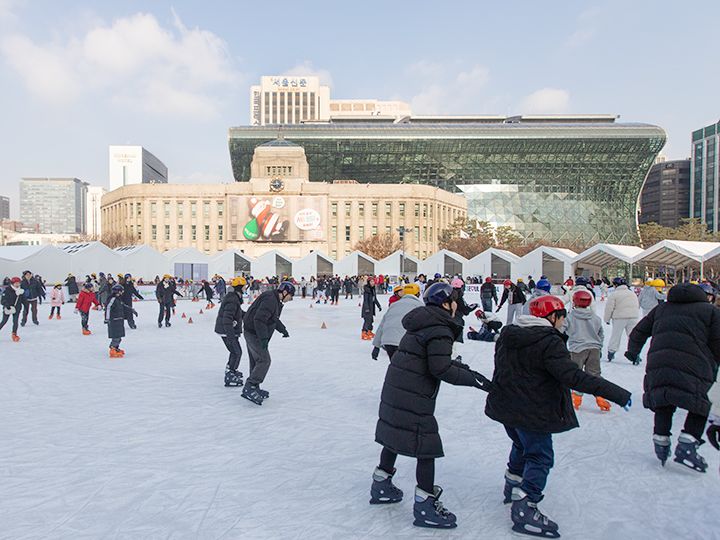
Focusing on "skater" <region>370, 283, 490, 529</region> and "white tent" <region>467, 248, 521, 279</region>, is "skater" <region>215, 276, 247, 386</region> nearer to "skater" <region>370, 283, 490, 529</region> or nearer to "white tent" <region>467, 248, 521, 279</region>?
"skater" <region>370, 283, 490, 529</region>

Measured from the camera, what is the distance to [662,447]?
450 centimetres

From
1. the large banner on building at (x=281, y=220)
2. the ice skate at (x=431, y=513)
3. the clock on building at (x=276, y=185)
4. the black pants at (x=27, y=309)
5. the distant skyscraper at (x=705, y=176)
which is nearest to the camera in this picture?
the ice skate at (x=431, y=513)

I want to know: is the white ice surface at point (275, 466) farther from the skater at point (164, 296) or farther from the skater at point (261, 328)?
the skater at point (164, 296)

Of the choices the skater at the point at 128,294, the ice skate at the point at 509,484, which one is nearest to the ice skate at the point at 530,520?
the ice skate at the point at 509,484

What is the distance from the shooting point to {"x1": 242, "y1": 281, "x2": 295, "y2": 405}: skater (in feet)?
21.4

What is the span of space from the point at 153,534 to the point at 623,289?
8.83m

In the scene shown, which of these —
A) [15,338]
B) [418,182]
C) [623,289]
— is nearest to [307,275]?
[15,338]

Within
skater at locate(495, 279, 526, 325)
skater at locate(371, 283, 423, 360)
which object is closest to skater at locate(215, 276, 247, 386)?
skater at locate(371, 283, 423, 360)

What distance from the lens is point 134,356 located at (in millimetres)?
10641

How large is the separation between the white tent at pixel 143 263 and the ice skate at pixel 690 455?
34.6 metres

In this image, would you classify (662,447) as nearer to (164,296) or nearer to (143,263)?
(164,296)

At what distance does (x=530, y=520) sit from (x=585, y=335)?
149 inches

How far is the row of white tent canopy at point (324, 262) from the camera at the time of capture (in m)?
29.6

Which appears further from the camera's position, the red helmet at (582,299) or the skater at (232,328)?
the skater at (232,328)
